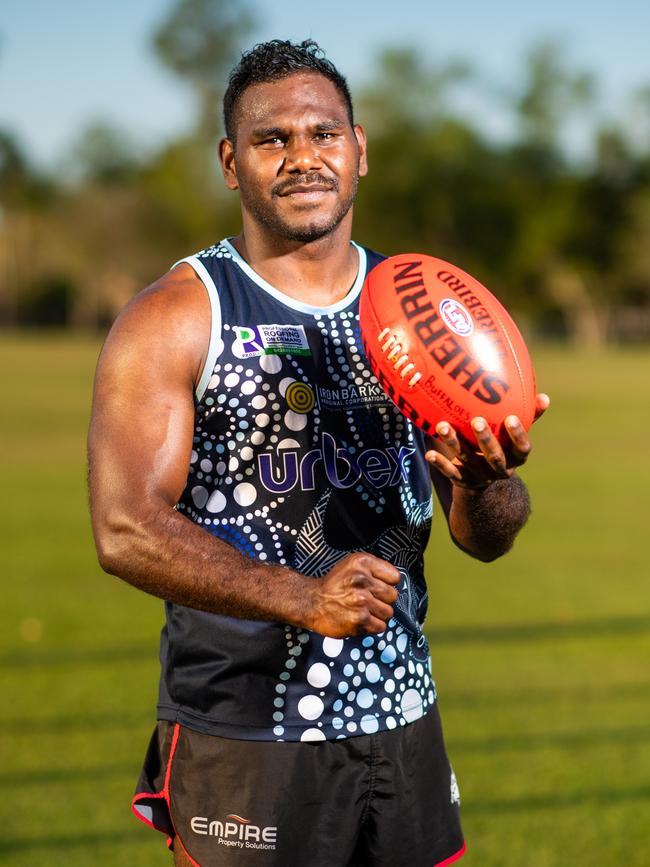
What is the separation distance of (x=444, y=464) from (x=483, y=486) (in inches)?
7.3

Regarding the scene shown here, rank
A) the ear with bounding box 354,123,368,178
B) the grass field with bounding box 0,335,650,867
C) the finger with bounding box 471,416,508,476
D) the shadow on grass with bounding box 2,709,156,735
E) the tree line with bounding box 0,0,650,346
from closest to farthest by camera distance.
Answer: the finger with bounding box 471,416,508,476 → the ear with bounding box 354,123,368,178 → the grass field with bounding box 0,335,650,867 → the shadow on grass with bounding box 2,709,156,735 → the tree line with bounding box 0,0,650,346

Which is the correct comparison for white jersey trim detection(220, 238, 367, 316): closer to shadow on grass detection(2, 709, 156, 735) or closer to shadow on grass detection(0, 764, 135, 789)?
shadow on grass detection(0, 764, 135, 789)

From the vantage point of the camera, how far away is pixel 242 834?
270 cm

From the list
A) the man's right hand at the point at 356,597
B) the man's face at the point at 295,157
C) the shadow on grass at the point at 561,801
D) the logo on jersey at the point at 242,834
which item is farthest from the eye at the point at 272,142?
the shadow on grass at the point at 561,801

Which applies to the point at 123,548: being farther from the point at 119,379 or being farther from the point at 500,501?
the point at 500,501

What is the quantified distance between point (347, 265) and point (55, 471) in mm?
13600

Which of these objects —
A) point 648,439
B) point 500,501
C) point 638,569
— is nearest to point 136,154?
point 648,439

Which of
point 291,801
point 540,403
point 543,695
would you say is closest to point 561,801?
point 543,695

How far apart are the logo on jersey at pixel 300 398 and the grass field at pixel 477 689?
102 inches

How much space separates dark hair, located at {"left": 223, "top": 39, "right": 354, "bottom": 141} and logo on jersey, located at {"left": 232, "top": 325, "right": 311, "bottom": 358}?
53 cm

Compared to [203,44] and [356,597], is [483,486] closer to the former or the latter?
[356,597]

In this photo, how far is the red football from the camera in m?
2.74

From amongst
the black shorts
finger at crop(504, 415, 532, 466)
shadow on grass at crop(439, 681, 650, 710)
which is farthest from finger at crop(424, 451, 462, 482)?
shadow on grass at crop(439, 681, 650, 710)

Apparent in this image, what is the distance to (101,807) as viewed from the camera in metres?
5.17
